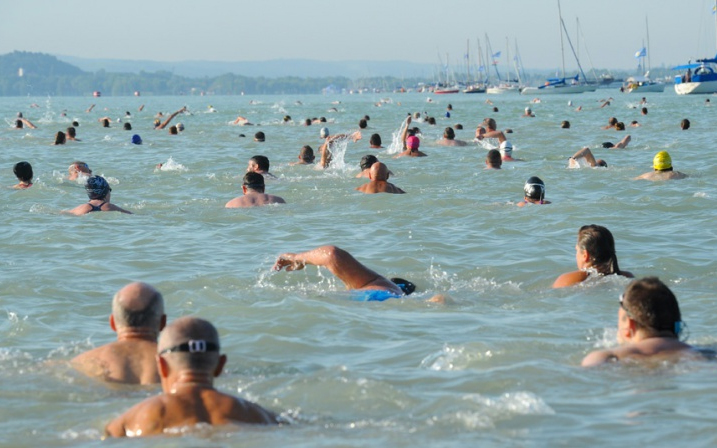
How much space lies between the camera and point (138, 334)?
21.2 feet

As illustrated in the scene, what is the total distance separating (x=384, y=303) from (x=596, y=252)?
1.83 m

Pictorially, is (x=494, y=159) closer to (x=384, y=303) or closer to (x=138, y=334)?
(x=384, y=303)

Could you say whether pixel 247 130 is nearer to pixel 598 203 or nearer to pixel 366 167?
pixel 366 167

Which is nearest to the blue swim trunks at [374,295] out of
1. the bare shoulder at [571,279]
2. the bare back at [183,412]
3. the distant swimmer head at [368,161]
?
the bare shoulder at [571,279]

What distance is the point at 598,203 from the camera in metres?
15.5

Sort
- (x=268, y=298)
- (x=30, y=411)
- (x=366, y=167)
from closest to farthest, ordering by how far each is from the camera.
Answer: (x=30, y=411), (x=268, y=298), (x=366, y=167)

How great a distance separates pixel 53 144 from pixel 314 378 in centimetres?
2706

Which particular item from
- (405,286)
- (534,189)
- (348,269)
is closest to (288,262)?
(348,269)

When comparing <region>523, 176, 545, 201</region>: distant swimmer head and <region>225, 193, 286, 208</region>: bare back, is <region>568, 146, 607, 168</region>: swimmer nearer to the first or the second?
<region>523, 176, 545, 201</region>: distant swimmer head

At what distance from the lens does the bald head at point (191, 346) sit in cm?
510

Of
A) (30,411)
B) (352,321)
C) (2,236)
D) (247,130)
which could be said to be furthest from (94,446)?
(247,130)

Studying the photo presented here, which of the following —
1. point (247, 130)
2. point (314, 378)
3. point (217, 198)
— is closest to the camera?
point (314, 378)

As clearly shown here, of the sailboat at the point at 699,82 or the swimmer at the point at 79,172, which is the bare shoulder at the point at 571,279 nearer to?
the swimmer at the point at 79,172

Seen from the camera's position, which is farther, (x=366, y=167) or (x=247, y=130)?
(x=247, y=130)
